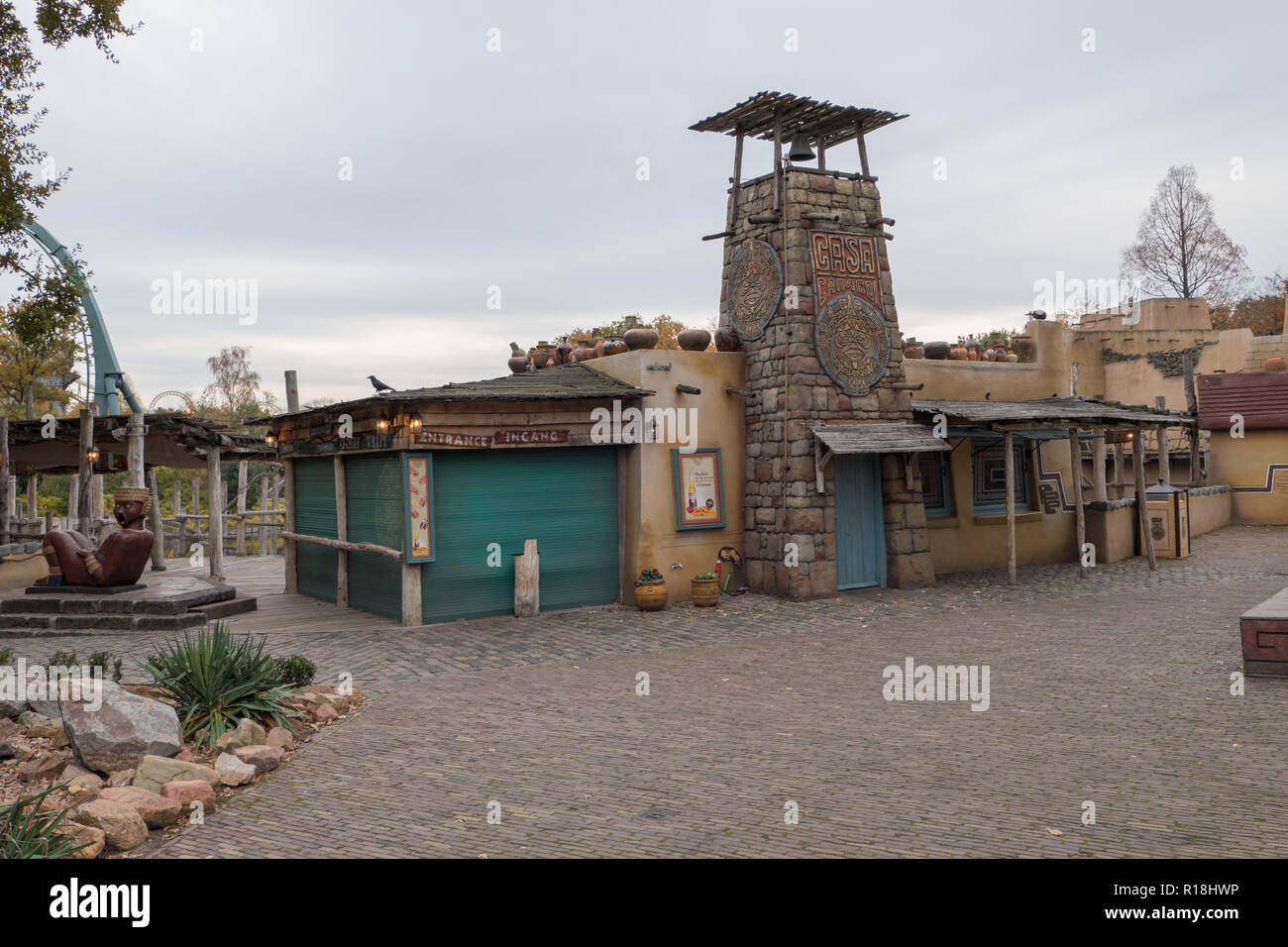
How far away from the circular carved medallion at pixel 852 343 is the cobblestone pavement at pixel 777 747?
4095mm

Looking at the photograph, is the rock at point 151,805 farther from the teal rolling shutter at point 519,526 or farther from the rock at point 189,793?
the teal rolling shutter at point 519,526

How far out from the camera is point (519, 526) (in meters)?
13.6

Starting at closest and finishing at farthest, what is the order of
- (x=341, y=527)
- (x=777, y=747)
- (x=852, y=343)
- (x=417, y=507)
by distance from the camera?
(x=777, y=747) → (x=417, y=507) → (x=341, y=527) → (x=852, y=343)

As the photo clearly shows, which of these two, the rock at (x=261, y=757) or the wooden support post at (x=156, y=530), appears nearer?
the rock at (x=261, y=757)

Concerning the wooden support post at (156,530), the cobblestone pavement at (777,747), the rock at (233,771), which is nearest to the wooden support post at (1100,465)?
the cobblestone pavement at (777,747)

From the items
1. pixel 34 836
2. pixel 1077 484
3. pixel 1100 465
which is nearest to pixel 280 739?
pixel 34 836

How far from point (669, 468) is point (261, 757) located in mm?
8482

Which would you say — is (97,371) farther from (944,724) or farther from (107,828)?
(944,724)

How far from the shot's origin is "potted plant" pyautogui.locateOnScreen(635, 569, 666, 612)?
44.9ft

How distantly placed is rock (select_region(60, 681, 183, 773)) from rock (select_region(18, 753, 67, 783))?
174mm

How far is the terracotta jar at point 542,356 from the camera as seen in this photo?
16.9m

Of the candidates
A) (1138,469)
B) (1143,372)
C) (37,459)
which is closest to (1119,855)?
(1138,469)

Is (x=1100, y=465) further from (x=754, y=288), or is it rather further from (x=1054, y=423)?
(x=754, y=288)
